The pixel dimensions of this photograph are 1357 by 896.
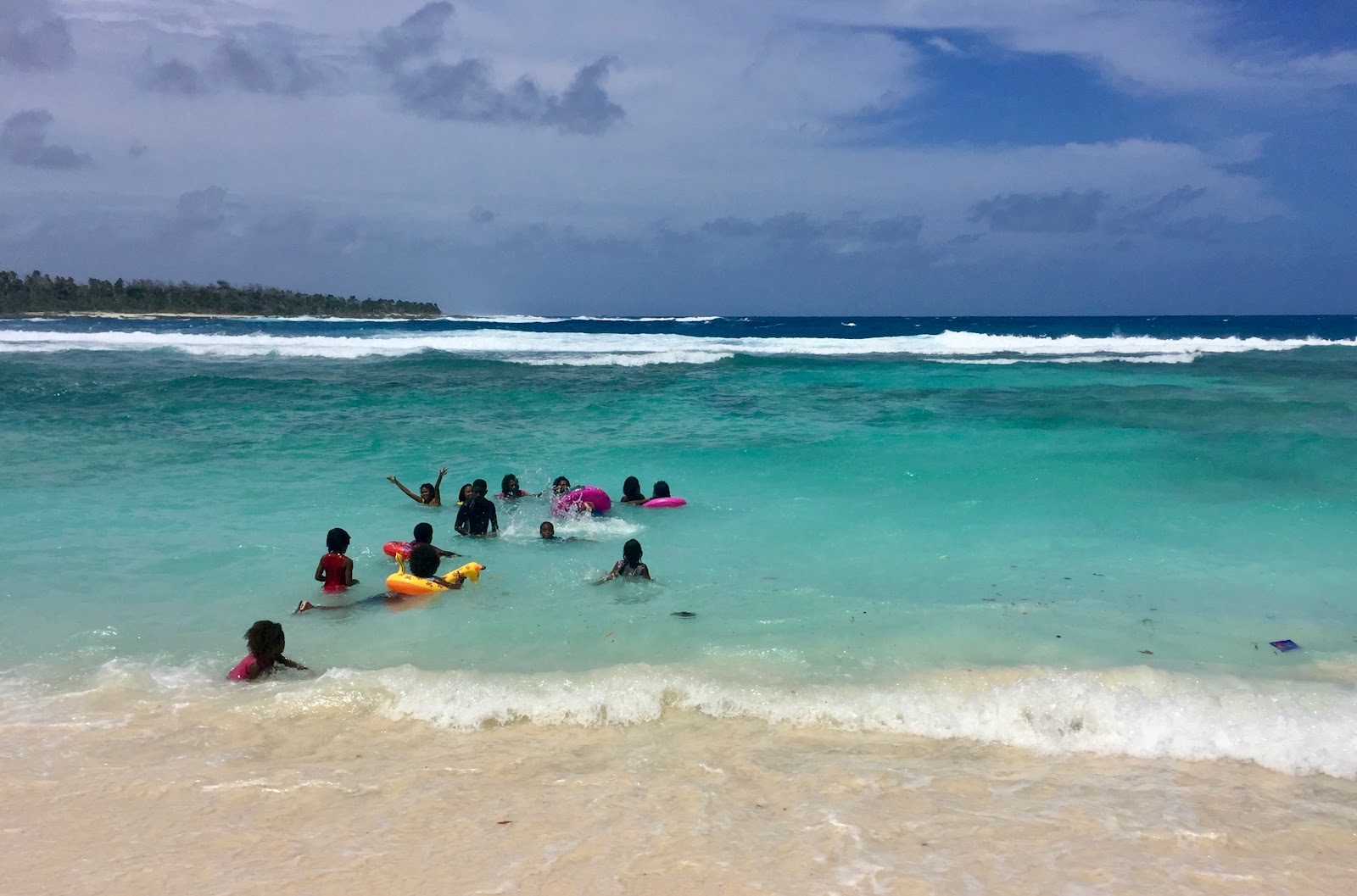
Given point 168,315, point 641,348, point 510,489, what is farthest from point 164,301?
point 510,489

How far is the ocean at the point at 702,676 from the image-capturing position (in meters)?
4.33

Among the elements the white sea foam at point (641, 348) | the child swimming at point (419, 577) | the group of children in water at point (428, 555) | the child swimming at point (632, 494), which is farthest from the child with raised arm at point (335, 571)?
the white sea foam at point (641, 348)

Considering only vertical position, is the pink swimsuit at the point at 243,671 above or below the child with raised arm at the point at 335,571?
below

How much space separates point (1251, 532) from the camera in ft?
34.8

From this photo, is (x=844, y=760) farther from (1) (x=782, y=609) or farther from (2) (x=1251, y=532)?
(2) (x=1251, y=532)

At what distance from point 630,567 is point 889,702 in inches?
135

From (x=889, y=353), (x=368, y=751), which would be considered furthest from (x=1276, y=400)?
(x=368, y=751)

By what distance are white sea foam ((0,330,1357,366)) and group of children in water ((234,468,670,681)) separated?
2189 cm

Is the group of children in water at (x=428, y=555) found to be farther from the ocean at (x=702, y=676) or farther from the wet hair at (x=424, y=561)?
the ocean at (x=702, y=676)

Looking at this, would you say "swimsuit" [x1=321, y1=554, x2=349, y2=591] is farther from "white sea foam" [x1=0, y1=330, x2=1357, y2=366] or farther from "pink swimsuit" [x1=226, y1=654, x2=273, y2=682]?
"white sea foam" [x1=0, y1=330, x2=1357, y2=366]

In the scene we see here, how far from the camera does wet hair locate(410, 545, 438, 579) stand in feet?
27.9

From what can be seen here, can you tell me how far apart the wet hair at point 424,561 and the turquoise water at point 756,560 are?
0.39 m

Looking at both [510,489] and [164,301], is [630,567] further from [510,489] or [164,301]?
[164,301]

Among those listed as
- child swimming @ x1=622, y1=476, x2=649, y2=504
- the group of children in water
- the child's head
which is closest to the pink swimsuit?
the group of children in water
